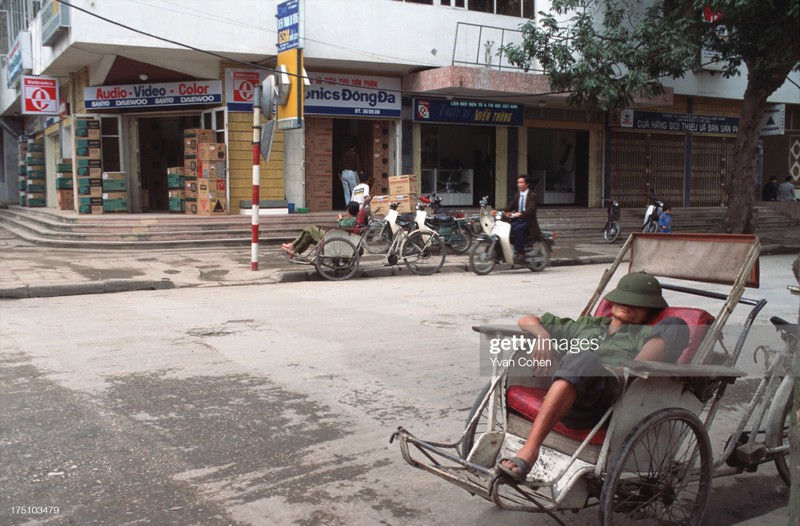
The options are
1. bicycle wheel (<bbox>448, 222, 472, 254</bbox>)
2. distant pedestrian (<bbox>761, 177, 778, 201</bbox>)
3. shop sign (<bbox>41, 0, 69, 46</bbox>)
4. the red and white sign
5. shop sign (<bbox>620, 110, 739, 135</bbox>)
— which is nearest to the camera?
bicycle wheel (<bbox>448, 222, 472, 254</bbox>)

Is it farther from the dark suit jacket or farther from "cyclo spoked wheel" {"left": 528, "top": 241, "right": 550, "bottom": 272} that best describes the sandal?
"cyclo spoked wheel" {"left": 528, "top": 241, "right": 550, "bottom": 272}

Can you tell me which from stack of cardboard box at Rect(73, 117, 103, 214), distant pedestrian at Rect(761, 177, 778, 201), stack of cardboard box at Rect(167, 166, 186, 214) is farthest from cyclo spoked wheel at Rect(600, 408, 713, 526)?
distant pedestrian at Rect(761, 177, 778, 201)

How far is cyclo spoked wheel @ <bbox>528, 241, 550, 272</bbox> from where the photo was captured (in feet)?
42.8

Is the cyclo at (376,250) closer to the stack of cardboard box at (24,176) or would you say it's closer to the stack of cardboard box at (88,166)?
the stack of cardboard box at (88,166)

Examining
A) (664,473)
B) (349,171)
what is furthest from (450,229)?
(664,473)

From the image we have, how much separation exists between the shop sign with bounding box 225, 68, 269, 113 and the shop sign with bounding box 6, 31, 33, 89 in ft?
27.6

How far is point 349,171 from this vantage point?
1875 centimetres

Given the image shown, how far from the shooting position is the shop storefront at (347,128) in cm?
1850

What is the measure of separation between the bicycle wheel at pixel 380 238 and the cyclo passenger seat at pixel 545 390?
1058 centimetres

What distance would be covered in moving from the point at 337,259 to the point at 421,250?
1572 mm

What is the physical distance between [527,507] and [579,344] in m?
0.77

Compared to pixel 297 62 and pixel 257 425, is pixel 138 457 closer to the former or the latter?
pixel 257 425

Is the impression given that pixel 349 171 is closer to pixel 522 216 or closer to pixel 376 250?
pixel 376 250

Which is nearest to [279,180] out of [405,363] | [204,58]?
[204,58]
